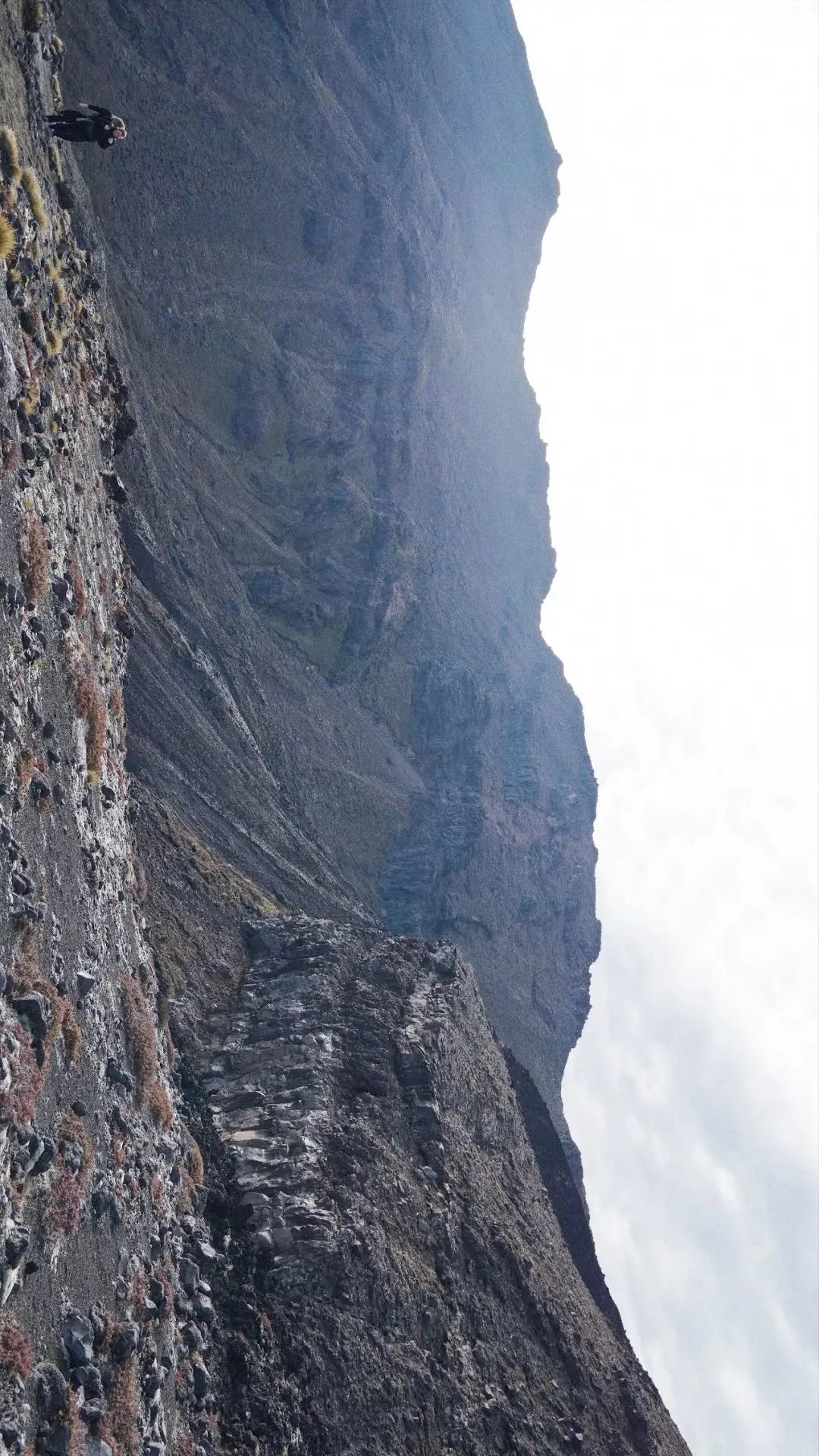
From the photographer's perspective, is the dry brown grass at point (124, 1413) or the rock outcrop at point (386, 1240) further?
the rock outcrop at point (386, 1240)

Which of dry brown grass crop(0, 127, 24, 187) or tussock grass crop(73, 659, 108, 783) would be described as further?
tussock grass crop(73, 659, 108, 783)

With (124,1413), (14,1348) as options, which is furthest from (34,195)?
(124,1413)

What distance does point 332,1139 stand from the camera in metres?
22.8

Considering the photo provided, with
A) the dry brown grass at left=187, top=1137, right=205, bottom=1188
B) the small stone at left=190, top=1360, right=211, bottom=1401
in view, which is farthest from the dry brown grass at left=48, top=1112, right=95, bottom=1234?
the dry brown grass at left=187, top=1137, right=205, bottom=1188

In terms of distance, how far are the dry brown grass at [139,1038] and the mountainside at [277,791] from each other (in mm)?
101

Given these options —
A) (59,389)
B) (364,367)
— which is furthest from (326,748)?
(59,389)

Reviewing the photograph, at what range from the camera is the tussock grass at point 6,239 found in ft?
48.9

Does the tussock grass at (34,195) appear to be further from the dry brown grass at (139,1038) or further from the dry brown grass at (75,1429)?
the dry brown grass at (75,1429)

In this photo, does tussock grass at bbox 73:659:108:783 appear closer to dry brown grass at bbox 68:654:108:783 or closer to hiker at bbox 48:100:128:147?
dry brown grass at bbox 68:654:108:783

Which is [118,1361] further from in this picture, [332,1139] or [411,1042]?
[411,1042]

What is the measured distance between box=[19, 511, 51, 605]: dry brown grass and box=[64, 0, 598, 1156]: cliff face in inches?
899

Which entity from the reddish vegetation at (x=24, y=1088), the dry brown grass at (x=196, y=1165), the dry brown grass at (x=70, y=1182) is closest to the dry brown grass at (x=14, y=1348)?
the dry brown grass at (x=70, y=1182)

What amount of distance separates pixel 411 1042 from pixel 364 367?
171ft

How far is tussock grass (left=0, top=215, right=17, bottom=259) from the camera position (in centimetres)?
1491
